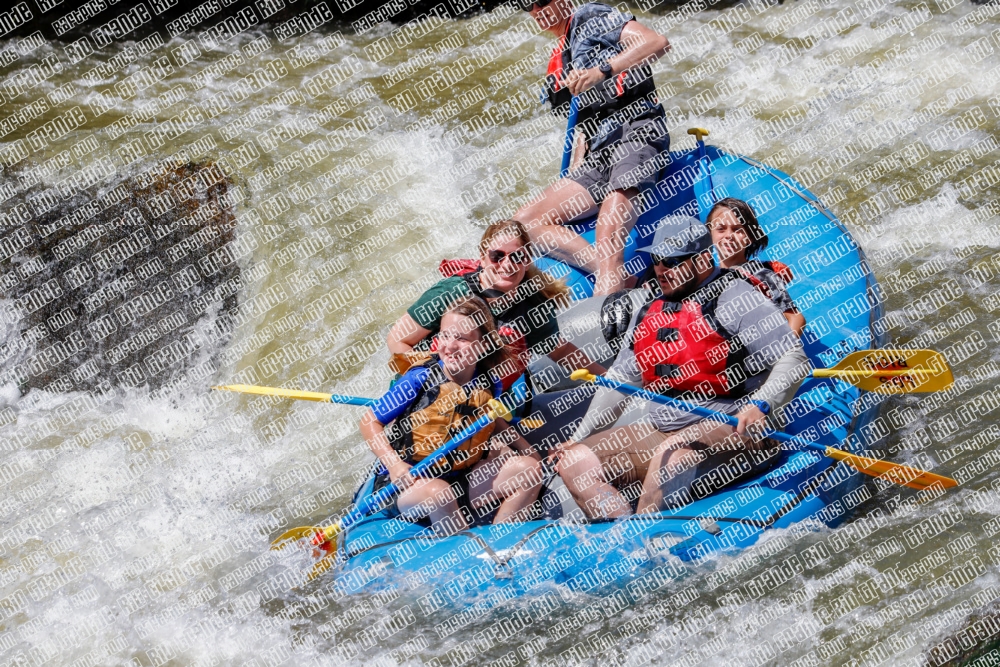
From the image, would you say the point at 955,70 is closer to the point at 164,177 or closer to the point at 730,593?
the point at 730,593

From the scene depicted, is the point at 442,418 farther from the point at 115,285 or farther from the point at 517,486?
the point at 115,285

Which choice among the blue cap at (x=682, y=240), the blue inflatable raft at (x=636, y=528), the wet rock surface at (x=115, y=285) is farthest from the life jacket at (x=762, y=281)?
the wet rock surface at (x=115, y=285)

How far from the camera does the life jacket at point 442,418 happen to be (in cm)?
350

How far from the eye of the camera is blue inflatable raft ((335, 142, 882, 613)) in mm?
3320

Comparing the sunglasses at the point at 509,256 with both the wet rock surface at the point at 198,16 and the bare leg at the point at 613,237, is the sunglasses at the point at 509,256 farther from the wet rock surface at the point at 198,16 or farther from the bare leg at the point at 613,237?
the wet rock surface at the point at 198,16

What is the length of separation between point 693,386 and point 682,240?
1.70 ft

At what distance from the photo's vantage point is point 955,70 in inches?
254

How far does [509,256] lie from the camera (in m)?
3.72

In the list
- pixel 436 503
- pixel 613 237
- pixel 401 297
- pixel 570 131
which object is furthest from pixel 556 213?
pixel 436 503

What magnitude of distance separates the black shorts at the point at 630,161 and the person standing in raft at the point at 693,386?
0.90 meters

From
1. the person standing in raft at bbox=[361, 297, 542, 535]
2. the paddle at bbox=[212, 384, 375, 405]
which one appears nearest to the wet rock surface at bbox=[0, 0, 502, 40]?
the paddle at bbox=[212, 384, 375, 405]

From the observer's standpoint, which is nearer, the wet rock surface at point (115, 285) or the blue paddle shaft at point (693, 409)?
the blue paddle shaft at point (693, 409)

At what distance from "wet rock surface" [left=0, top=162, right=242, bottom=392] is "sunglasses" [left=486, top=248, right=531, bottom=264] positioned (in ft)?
7.89

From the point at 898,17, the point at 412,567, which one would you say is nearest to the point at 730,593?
the point at 412,567
